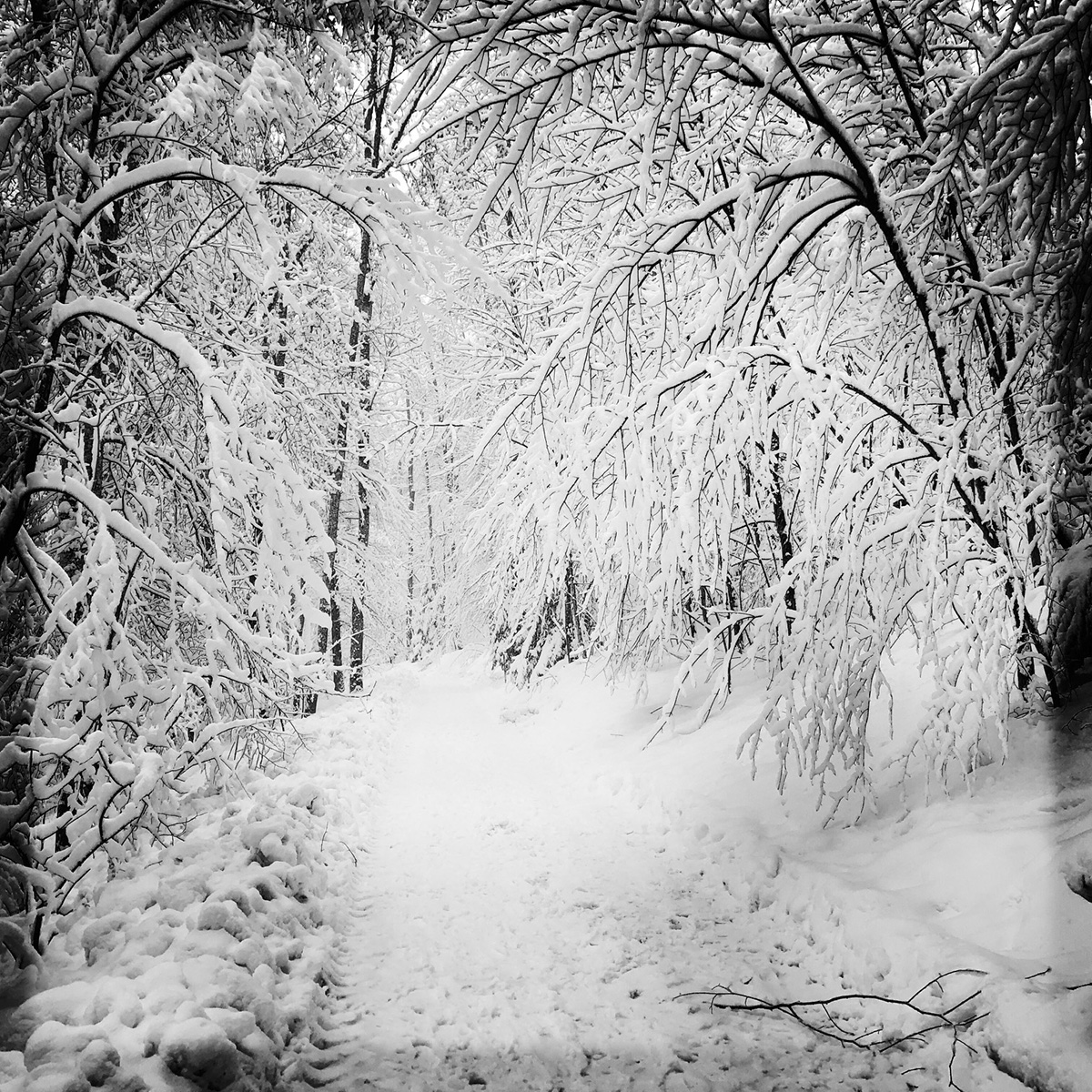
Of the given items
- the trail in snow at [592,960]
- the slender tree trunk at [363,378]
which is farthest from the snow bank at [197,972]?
the slender tree trunk at [363,378]

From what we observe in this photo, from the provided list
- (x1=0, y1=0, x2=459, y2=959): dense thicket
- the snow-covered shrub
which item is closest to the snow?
the snow-covered shrub

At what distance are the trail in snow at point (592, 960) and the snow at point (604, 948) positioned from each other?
2 cm

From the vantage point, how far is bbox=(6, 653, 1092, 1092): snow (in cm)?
273

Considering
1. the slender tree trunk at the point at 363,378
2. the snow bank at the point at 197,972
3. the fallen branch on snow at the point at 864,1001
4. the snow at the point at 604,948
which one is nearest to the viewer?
the snow bank at the point at 197,972

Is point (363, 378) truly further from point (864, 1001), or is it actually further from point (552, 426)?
point (864, 1001)

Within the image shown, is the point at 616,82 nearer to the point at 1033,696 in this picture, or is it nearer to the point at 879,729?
the point at 1033,696

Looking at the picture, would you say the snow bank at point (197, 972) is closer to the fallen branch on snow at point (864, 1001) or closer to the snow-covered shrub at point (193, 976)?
the snow-covered shrub at point (193, 976)

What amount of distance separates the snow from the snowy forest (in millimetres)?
37

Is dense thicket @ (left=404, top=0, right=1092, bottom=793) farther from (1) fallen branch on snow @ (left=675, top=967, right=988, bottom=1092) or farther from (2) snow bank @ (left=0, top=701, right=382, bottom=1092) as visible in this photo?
(2) snow bank @ (left=0, top=701, right=382, bottom=1092)

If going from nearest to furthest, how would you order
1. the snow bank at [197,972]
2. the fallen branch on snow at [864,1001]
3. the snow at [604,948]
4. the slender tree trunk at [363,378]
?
1. the snow bank at [197,972]
2. the snow at [604,948]
3. the fallen branch on snow at [864,1001]
4. the slender tree trunk at [363,378]

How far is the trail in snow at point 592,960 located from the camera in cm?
300

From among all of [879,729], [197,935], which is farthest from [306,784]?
[879,729]

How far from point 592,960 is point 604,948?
0.16 m

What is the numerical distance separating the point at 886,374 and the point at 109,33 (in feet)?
16.9
